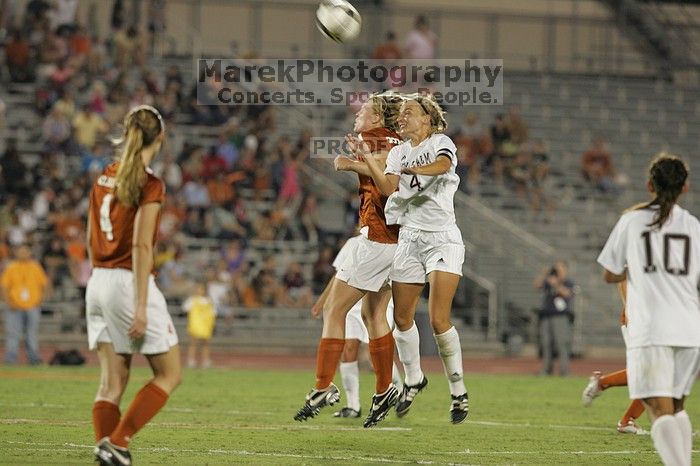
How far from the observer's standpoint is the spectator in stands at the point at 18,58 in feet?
95.0

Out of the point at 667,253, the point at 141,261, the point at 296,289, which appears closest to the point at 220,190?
the point at 296,289

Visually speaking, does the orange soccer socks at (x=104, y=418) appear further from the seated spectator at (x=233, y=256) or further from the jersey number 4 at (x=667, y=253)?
the seated spectator at (x=233, y=256)

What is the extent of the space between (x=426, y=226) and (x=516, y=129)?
20729 millimetres

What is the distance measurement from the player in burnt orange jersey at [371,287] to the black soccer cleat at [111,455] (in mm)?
3090

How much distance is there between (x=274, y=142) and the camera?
29859mm

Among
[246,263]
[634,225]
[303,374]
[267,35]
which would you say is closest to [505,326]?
[246,263]

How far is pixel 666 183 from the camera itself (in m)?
7.91

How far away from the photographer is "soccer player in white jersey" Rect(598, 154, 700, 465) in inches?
304

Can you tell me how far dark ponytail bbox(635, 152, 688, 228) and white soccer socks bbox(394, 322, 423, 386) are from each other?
3.95 meters

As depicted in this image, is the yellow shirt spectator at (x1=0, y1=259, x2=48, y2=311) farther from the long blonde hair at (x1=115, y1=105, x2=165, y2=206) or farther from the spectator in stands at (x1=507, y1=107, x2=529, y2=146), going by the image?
the long blonde hair at (x1=115, y1=105, x2=165, y2=206)

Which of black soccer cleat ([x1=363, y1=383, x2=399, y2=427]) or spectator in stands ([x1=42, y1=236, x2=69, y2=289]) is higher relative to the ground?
spectator in stands ([x1=42, y1=236, x2=69, y2=289])

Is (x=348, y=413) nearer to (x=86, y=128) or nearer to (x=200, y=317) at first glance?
(x=200, y=317)

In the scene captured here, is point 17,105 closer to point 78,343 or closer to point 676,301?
point 78,343

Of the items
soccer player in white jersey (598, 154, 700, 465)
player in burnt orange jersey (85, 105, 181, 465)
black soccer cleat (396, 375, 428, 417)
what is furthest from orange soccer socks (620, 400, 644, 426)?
player in burnt orange jersey (85, 105, 181, 465)
